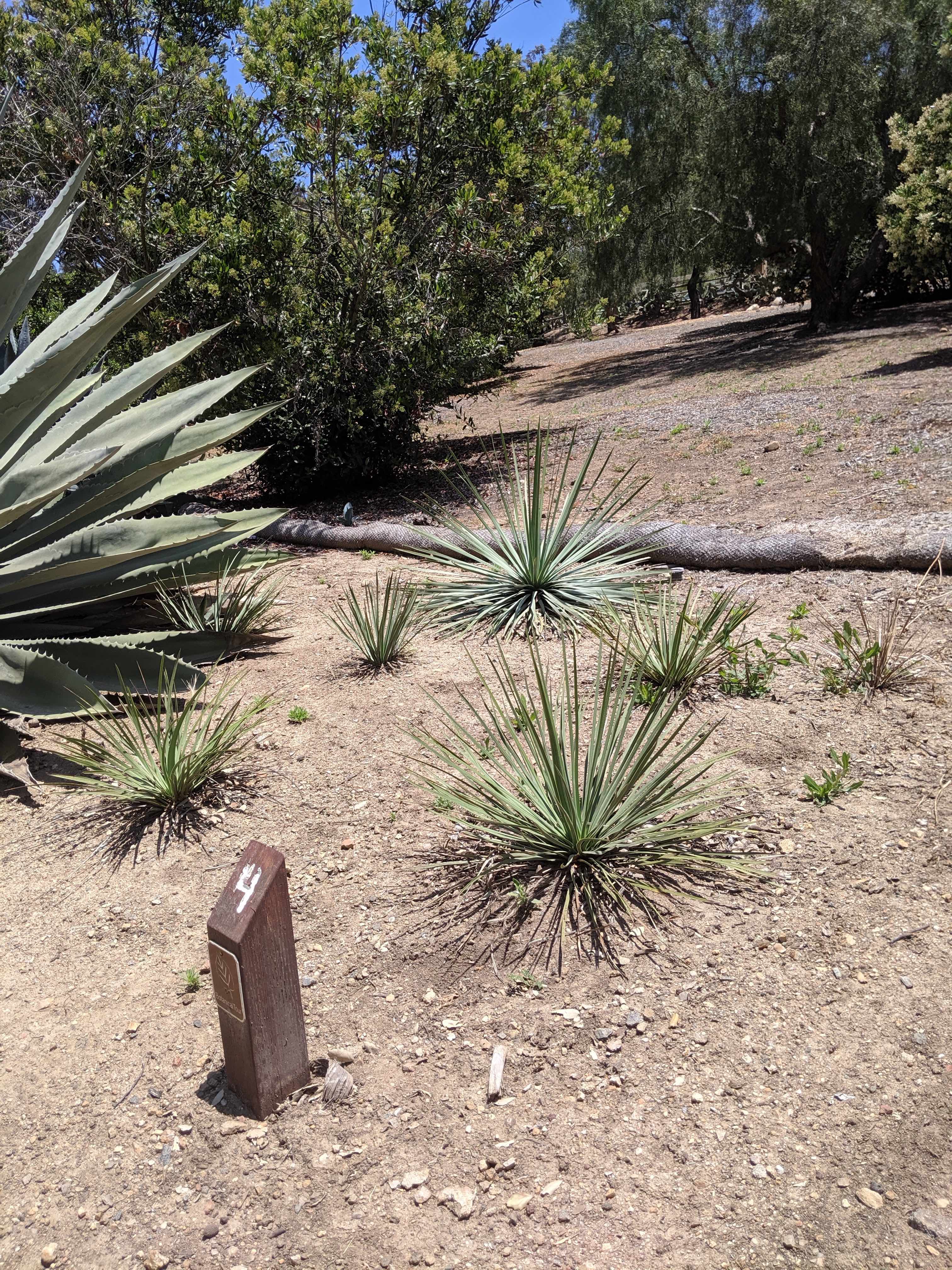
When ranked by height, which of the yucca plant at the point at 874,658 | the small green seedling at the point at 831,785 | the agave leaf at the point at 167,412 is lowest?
the small green seedling at the point at 831,785

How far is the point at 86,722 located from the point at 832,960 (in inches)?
125

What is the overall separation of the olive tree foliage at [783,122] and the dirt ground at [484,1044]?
14.7 metres

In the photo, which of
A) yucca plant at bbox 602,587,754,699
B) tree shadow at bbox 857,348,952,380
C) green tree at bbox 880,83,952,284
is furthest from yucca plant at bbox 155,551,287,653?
green tree at bbox 880,83,952,284

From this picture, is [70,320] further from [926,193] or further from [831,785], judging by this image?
[926,193]

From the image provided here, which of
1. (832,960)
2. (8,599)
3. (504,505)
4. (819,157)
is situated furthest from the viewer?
(819,157)

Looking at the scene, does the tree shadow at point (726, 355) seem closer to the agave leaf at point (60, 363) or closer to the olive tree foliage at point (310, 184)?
the olive tree foliage at point (310, 184)

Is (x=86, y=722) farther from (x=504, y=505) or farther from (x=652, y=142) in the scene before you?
(x=652, y=142)

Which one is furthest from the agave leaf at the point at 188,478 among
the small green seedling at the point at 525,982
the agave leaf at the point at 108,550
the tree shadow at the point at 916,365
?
the tree shadow at the point at 916,365

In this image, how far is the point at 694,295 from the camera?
2862cm

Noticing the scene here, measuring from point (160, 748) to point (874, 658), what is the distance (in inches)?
107

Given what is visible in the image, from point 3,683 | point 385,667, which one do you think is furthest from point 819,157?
point 3,683

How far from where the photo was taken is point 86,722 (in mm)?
4426

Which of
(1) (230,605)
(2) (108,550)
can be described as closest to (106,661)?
(2) (108,550)

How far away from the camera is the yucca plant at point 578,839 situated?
2939 mm
